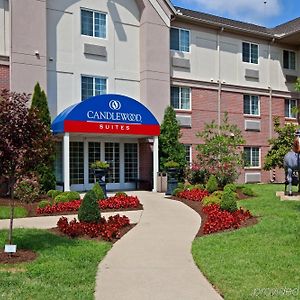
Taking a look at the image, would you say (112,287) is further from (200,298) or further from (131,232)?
(131,232)

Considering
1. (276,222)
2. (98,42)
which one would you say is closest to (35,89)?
(98,42)

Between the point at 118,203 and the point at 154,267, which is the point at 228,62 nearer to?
the point at 118,203

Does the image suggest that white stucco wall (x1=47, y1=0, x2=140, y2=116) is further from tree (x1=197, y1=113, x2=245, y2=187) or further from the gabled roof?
tree (x1=197, y1=113, x2=245, y2=187)

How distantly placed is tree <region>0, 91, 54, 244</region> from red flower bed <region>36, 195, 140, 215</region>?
19.3ft

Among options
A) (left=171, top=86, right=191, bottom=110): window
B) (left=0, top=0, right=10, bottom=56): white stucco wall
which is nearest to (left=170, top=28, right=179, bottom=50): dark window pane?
(left=171, top=86, right=191, bottom=110): window

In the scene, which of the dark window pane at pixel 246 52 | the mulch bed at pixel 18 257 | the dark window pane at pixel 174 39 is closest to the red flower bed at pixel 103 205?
the mulch bed at pixel 18 257

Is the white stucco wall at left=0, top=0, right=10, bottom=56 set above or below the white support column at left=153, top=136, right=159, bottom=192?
above

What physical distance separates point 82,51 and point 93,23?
5.62ft

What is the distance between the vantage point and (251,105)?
2650 centimetres

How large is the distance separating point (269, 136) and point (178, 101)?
7.19 meters

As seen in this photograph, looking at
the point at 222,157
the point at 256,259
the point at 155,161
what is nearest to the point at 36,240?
the point at 256,259

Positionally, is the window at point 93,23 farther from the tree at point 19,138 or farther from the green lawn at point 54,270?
the tree at point 19,138

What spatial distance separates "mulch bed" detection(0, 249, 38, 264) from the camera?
719 cm

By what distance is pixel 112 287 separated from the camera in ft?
19.1
